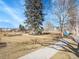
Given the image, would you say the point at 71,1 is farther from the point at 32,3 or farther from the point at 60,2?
the point at 32,3

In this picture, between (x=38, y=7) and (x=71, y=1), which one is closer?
(x=71, y=1)

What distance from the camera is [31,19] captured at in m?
49.6

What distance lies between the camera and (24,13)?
171ft

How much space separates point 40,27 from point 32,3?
8977 mm

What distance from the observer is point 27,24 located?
50312 millimetres

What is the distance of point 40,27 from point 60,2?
13.9 meters

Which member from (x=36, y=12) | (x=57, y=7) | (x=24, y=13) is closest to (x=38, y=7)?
(x=36, y=12)

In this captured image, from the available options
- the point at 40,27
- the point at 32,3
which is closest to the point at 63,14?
the point at 40,27

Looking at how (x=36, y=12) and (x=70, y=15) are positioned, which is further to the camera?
(x=36, y=12)

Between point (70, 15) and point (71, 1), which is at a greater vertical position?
point (71, 1)

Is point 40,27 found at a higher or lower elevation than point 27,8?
lower

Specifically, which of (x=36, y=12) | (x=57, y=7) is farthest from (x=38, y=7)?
(x=57, y=7)

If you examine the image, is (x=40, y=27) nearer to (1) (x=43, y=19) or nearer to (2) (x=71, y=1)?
(1) (x=43, y=19)

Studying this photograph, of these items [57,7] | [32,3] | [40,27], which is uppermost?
[32,3]
